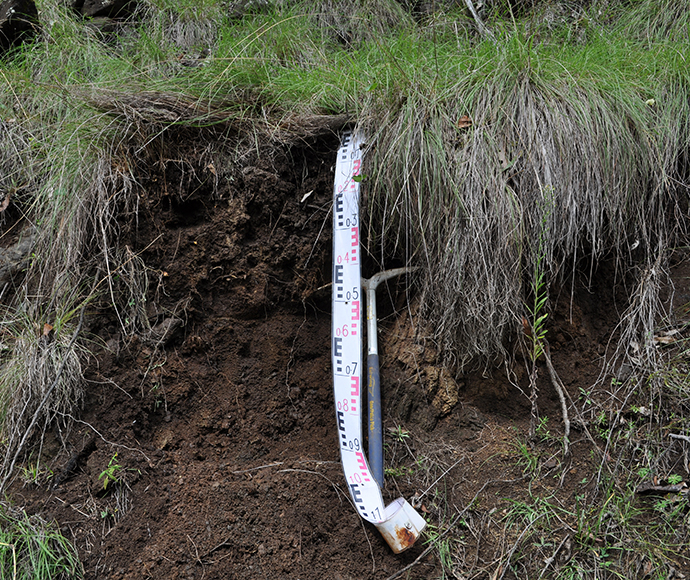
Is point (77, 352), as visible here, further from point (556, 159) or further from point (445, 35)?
point (445, 35)

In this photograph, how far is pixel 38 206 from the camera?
88.3 inches

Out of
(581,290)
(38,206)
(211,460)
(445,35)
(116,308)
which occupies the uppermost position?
(445,35)

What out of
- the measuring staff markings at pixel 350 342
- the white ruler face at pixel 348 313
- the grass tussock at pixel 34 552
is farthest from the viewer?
the white ruler face at pixel 348 313

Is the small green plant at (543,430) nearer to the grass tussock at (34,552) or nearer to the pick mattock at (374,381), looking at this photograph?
the pick mattock at (374,381)

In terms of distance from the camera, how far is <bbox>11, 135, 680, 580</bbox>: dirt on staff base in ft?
5.49

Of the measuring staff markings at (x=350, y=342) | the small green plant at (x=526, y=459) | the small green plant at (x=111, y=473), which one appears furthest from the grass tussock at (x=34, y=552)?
the small green plant at (x=526, y=459)

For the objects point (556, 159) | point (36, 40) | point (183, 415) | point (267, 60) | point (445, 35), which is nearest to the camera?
point (556, 159)

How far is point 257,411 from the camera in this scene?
1953 mm

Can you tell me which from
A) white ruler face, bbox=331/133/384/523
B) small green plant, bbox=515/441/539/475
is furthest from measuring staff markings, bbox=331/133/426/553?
small green plant, bbox=515/441/539/475

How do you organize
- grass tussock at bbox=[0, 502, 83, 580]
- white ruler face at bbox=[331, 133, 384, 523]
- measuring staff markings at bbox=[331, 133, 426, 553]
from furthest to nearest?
1. white ruler face at bbox=[331, 133, 384, 523]
2. measuring staff markings at bbox=[331, 133, 426, 553]
3. grass tussock at bbox=[0, 502, 83, 580]

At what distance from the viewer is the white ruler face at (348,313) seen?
1.82 m

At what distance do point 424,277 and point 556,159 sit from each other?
0.68 m

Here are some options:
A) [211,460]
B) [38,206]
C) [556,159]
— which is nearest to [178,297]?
[211,460]

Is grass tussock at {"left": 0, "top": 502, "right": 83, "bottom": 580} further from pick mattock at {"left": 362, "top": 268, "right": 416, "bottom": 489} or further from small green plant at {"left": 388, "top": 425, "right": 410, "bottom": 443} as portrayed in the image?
small green plant at {"left": 388, "top": 425, "right": 410, "bottom": 443}
